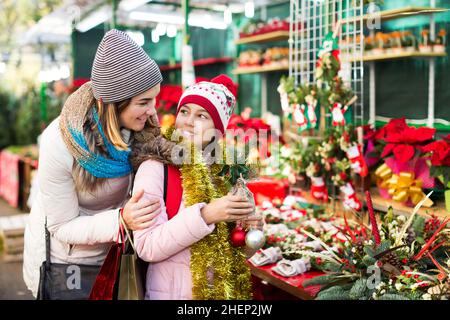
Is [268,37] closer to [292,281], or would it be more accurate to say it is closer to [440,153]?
[440,153]

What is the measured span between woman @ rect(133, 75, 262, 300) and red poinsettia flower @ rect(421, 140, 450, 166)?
1.23 meters

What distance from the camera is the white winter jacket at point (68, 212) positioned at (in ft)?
5.14

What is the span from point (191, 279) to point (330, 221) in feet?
4.95

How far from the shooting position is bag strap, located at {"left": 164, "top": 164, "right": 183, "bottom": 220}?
151 cm

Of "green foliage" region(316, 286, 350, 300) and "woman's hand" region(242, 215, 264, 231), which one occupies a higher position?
"woman's hand" region(242, 215, 264, 231)

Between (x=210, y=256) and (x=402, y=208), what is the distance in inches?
56.6

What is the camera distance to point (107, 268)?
1.49 m

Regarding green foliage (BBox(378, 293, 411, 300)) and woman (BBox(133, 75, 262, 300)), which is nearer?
woman (BBox(133, 75, 262, 300))

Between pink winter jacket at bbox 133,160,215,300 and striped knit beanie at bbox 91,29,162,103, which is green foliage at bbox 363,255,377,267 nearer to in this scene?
pink winter jacket at bbox 133,160,215,300

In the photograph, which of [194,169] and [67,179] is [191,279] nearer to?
[194,169]

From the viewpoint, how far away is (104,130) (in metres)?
1.60

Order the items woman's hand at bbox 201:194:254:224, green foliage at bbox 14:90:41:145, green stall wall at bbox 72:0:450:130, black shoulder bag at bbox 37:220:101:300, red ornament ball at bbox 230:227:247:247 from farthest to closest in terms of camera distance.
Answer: green foliage at bbox 14:90:41:145
green stall wall at bbox 72:0:450:130
black shoulder bag at bbox 37:220:101:300
red ornament ball at bbox 230:227:247:247
woman's hand at bbox 201:194:254:224

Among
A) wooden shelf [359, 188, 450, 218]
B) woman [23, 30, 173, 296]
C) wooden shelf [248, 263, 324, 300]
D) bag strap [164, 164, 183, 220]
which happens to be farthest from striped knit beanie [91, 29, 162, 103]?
wooden shelf [359, 188, 450, 218]

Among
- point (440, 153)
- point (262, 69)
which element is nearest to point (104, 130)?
point (440, 153)
